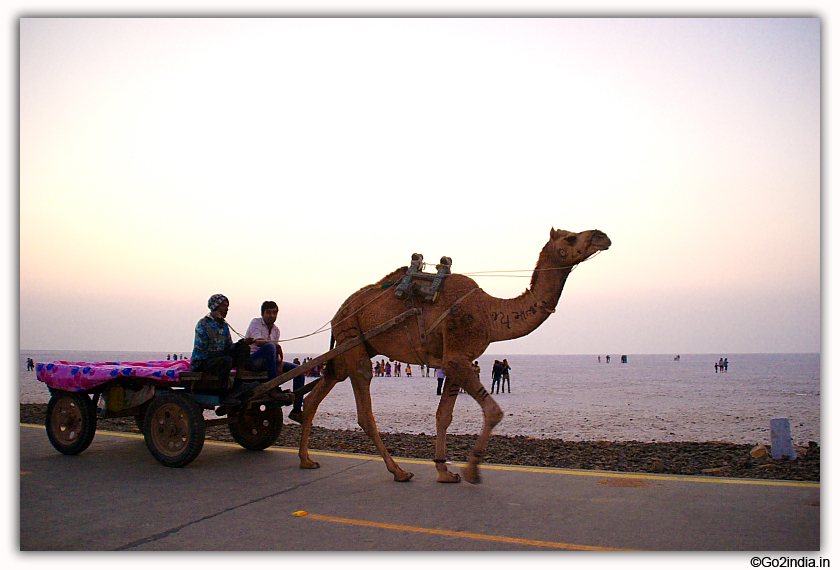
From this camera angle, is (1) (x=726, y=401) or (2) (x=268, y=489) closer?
(2) (x=268, y=489)

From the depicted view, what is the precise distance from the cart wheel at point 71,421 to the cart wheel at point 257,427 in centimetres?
187

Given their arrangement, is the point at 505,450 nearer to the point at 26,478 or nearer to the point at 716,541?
the point at 716,541

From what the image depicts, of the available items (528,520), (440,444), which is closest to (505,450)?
(440,444)

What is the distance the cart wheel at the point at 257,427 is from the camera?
9258mm

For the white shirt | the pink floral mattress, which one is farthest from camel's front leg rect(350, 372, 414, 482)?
the pink floral mattress

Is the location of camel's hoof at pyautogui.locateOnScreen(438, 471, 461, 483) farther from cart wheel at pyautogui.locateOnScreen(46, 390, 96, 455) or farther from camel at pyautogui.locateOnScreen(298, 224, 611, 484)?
cart wheel at pyautogui.locateOnScreen(46, 390, 96, 455)

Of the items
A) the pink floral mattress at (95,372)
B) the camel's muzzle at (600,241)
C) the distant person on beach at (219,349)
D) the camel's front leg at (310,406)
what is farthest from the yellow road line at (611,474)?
the camel's muzzle at (600,241)

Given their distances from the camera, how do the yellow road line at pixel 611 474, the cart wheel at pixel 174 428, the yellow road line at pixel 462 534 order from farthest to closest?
1. the cart wheel at pixel 174 428
2. the yellow road line at pixel 611 474
3. the yellow road line at pixel 462 534

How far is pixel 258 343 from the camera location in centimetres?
823

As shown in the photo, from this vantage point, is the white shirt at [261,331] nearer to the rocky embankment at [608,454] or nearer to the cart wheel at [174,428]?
the cart wheel at [174,428]

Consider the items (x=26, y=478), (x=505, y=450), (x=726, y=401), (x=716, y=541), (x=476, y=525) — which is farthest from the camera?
(x=726, y=401)

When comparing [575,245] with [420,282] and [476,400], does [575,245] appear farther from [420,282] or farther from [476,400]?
[476,400]

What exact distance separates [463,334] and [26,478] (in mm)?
5321

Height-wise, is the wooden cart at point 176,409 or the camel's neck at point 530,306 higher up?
the camel's neck at point 530,306
